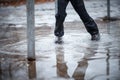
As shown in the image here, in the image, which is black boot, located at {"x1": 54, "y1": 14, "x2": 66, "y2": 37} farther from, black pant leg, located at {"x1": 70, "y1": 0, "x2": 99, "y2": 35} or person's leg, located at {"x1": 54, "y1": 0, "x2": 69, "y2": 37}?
black pant leg, located at {"x1": 70, "y1": 0, "x2": 99, "y2": 35}

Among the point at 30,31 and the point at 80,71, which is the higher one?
the point at 30,31

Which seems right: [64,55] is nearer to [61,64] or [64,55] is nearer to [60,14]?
[61,64]

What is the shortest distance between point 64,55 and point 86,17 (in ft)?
4.60

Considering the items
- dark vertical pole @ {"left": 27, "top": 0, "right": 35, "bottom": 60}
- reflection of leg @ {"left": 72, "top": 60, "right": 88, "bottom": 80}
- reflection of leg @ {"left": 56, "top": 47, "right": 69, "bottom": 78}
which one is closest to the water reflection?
dark vertical pole @ {"left": 27, "top": 0, "right": 35, "bottom": 60}

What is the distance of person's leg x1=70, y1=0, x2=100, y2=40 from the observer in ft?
27.2

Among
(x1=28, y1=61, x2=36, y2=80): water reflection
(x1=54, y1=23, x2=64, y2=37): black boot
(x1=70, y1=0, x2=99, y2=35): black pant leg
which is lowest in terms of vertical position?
(x1=28, y1=61, x2=36, y2=80): water reflection

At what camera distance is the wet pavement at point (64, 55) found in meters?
6.02

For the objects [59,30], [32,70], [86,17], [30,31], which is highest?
[86,17]

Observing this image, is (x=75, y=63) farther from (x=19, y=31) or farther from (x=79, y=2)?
(x=19, y=31)

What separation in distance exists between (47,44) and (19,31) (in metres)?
1.69

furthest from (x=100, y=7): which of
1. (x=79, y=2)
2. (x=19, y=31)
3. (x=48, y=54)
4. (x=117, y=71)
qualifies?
(x=117, y=71)

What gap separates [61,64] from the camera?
21.8 ft

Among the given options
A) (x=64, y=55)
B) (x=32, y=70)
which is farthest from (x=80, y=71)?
(x=64, y=55)

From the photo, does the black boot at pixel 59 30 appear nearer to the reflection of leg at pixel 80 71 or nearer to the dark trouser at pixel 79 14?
the dark trouser at pixel 79 14
